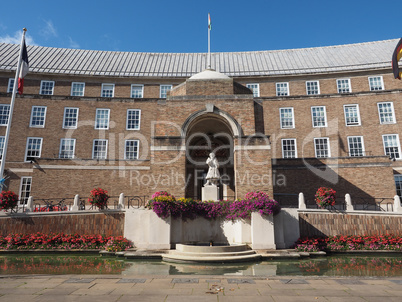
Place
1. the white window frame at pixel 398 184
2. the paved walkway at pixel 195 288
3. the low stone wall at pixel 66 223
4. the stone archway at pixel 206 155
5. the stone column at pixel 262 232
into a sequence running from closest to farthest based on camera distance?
the paved walkway at pixel 195 288, the stone column at pixel 262 232, the low stone wall at pixel 66 223, the stone archway at pixel 206 155, the white window frame at pixel 398 184

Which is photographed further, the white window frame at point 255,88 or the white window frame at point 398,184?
the white window frame at point 255,88

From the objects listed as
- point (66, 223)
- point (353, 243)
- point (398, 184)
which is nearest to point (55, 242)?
point (66, 223)

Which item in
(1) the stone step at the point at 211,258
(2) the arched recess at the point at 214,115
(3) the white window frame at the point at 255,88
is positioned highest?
(3) the white window frame at the point at 255,88

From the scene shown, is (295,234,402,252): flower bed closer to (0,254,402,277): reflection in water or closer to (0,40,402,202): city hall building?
(0,254,402,277): reflection in water

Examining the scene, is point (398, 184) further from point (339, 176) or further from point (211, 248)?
point (211, 248)

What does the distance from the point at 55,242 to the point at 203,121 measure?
12611 mm

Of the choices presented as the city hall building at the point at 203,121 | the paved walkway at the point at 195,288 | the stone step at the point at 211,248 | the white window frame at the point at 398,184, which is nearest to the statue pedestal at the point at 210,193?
the city hall building at the point at 203,121

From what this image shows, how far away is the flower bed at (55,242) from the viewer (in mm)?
16109

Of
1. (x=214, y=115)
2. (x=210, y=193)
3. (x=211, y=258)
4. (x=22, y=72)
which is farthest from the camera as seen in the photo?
(x=22, y=72)

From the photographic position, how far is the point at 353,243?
16.4 meters

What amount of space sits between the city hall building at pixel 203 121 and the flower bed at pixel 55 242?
13.7ft

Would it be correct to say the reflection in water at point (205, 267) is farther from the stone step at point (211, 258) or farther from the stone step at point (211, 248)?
the stone step at point (211, 248)

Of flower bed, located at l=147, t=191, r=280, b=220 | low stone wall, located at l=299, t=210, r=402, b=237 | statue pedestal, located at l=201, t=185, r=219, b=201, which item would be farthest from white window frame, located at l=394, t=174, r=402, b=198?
statue pedestal, located at l=201, t=185, r=219, b=201

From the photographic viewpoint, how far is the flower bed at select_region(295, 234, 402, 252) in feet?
52.7
